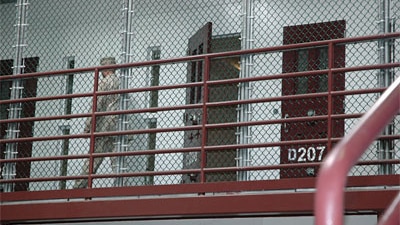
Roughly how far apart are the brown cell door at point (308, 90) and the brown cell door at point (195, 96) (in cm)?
100

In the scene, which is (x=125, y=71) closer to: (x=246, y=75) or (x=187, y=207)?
(x=246, y=75)

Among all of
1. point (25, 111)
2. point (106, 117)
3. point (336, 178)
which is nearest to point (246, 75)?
point (106, 117)

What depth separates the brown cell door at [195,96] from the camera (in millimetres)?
10188

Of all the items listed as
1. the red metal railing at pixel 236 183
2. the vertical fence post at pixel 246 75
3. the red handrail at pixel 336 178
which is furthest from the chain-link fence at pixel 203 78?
the red handrail at pixel 336 178

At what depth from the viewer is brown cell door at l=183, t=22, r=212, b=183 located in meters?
10.2

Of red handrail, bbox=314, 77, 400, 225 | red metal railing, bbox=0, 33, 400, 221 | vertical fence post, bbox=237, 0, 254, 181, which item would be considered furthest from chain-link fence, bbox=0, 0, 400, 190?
red handrail, bbox=314, 77, 400, 225

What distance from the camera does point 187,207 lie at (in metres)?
8.20

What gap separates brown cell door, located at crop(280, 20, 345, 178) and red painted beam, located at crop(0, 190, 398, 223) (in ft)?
7.19

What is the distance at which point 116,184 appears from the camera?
928 cm

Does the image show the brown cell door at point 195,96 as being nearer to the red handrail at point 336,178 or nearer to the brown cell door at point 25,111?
the brown cell door at point 25,111

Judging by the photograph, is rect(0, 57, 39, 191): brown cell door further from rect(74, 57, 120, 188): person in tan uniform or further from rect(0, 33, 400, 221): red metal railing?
rect(0, 33, 400, 221): red metal railing

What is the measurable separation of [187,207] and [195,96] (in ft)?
7.74

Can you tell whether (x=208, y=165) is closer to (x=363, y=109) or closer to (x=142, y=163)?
(x=142, y=163)

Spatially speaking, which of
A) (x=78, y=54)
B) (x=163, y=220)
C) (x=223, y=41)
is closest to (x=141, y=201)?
(x=163, y=220)
